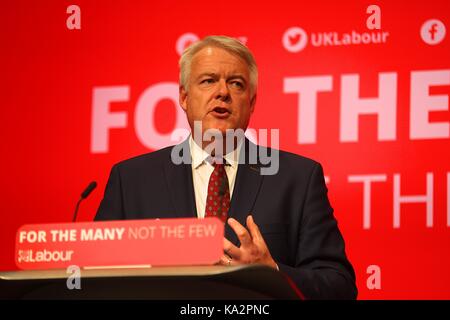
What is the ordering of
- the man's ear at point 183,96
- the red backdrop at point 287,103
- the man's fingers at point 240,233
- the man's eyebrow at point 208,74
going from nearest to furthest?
the man's fingers at point 240,233 → the man's eyebrow at point 208,74 → the man's ear at point 183,96 → the red backdrop at point 287,103

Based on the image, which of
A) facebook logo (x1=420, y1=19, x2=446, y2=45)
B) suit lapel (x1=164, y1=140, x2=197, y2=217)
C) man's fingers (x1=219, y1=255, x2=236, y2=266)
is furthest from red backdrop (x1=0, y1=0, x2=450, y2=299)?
man's fingers (x1=219, y1=255, x2=236, y2=266)

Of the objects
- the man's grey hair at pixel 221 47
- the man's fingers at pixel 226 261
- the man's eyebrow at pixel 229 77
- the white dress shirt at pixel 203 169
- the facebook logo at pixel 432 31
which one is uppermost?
the facebook logo at pixel 432 31

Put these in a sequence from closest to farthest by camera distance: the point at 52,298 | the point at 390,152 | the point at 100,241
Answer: the point at 100,241 → the point at 52,298 → the point at 390,152

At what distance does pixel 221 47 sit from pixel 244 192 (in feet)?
1.76

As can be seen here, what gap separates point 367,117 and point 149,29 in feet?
3.51

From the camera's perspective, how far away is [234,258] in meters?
1.73

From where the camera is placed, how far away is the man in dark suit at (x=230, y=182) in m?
2.35

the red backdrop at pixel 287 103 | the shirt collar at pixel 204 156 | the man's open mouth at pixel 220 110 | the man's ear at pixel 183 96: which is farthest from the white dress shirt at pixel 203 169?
the red backdrop at pixel 287 103

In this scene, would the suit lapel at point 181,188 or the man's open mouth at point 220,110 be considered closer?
the suit lapel at point 181,188

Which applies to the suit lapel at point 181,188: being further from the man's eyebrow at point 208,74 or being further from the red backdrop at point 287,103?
the red backdrop at point 287,103

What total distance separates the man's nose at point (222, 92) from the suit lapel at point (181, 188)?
25cm

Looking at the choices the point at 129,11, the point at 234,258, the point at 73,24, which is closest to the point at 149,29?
the point at 129,11

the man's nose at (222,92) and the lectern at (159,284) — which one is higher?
the man's nose at (222,92)
